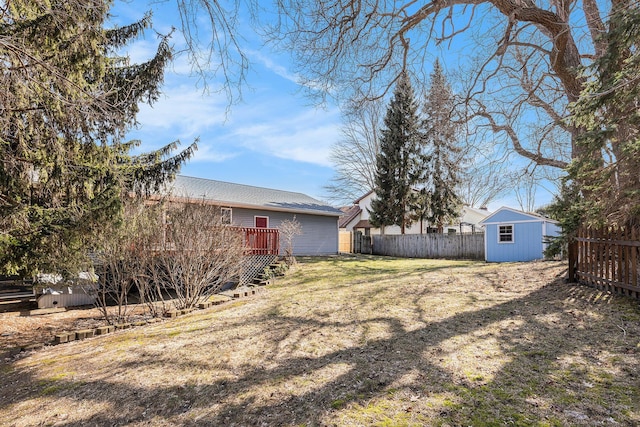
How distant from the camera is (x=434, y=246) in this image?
850 inches

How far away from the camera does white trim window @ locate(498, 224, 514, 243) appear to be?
1786 centimetres

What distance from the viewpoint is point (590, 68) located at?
5.00 meters

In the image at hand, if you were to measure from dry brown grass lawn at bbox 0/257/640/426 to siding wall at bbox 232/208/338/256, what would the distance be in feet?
35.4

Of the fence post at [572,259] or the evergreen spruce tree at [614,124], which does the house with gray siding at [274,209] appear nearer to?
the fence post at [572,259]

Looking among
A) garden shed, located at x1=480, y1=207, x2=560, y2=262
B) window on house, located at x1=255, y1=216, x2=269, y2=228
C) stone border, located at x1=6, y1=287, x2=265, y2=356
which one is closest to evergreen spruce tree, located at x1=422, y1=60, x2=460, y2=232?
garden shed, located at x1=480, y1=207, x2=560, y2=262

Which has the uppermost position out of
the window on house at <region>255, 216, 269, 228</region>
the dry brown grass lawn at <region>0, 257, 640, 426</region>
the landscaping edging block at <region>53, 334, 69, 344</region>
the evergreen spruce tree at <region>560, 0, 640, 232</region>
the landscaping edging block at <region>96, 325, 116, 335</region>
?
the evergreen spruce tree at <region>560, 0, 640, 232</region>

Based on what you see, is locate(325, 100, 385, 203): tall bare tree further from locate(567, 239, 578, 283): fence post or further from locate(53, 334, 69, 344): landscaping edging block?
locate(53, 334, 69, 344): landscaping edging block

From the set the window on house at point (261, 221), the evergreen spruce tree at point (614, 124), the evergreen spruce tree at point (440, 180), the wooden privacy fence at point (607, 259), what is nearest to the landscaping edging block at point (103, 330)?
the evergreen spruce tree at point (614, 124)

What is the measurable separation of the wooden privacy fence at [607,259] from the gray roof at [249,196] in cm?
1249

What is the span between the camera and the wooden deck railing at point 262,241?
42.1 feet

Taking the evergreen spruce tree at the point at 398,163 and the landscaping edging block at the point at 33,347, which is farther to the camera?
the evergreen spruce tree at the point at 398,163

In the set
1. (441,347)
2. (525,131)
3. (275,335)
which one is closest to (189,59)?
(275,335)

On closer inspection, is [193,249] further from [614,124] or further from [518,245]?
[518,245]

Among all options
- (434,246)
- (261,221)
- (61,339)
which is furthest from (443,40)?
(434,246)
